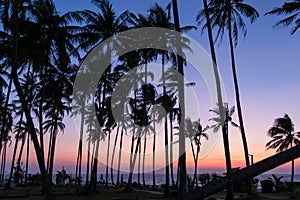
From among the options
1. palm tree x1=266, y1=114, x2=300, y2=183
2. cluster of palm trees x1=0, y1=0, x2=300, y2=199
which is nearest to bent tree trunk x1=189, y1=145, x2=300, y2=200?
cluster of palm trees x1=0, y1=0, x2=300, y2=199

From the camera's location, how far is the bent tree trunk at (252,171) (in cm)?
409

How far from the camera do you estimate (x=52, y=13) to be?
2266cm

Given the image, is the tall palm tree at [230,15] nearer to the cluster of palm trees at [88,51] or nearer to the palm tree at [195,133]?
the cluster of palm trees at [88,51]

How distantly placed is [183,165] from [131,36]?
15.2 m

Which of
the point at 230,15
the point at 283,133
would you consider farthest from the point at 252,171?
the point at 283,133

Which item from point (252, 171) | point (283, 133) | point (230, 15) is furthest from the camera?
point (283, 133)

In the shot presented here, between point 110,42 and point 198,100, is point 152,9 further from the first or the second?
point 198,100

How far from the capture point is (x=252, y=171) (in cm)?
421

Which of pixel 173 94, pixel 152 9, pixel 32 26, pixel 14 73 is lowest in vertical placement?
pixel 14 73

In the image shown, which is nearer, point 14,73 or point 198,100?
point 14,73

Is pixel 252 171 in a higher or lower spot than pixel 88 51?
lower

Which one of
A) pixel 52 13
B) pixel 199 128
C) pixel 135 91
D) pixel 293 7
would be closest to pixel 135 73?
pixel 135 91

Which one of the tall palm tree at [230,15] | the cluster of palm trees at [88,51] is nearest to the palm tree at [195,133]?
the cluster of palm trees at [88,51]

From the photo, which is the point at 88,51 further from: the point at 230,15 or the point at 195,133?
the point at 195,133
